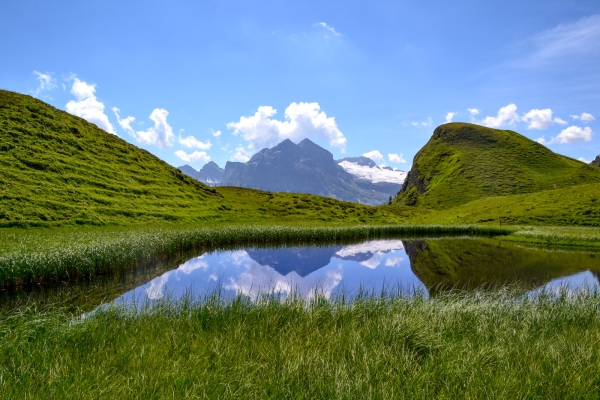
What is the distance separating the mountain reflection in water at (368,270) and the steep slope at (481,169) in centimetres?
10415

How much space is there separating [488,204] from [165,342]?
338 ft

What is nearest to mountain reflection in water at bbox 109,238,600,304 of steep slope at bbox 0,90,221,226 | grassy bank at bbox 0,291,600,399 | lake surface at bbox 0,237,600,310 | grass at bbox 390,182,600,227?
lake surface at bbox 0,237,600,310

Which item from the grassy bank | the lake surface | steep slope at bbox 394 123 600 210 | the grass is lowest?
the lake surface

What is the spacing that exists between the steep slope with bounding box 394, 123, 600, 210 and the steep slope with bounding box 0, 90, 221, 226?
10226cm

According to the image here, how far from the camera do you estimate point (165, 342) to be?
9188 mm

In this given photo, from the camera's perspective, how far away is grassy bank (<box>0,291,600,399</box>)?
22.1 feet

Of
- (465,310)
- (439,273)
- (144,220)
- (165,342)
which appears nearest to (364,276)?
(439,273)

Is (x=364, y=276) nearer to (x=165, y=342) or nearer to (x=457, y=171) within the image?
(x=165, y=342)

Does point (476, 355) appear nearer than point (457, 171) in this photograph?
Yes

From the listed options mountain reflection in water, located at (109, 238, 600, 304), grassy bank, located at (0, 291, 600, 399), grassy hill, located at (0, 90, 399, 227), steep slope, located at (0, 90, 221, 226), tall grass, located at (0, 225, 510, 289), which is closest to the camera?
grassy bank, located at (0, 291, 600, 399)

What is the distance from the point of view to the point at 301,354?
809cm

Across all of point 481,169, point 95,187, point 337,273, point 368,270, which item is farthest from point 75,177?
point 481,169

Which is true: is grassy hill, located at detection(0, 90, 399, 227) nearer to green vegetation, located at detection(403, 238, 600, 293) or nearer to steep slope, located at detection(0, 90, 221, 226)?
steep slope, located at detection(0, 90, 221, 226)

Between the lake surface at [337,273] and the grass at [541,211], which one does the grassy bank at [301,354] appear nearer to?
the lake surface at [337,273]
